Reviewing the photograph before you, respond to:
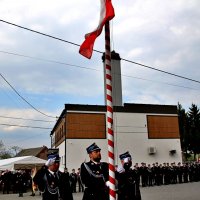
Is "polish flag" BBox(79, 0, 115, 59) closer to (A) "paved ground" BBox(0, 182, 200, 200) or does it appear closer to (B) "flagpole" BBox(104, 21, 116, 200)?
(B) "flagpole" BBox(104, 21, 116, 200)

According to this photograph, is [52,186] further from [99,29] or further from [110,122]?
[99,29]

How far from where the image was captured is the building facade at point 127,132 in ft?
130

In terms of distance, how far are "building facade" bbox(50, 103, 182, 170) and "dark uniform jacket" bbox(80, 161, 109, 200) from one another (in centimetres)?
3177

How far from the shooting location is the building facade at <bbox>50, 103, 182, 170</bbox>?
1556 inches

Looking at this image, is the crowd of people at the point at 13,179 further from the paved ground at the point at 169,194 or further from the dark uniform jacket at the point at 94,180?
the dark uniform jacket at the point at 94,180

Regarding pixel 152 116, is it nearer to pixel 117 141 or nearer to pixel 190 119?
pixel 117 141

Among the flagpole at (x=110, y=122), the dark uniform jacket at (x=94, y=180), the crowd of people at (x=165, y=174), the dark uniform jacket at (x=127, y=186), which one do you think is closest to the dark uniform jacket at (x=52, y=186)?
the dark uniform jacket at (x=94, y=180)

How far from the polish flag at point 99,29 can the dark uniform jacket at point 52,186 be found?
2.35 m

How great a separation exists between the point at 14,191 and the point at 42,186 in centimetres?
2372

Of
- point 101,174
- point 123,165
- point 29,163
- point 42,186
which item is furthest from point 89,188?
point 29,163

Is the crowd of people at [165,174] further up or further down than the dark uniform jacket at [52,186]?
further up

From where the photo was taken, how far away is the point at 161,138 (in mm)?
43562


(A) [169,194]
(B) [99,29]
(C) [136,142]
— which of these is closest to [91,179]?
(B) [99,29]

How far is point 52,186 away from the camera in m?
6.72
